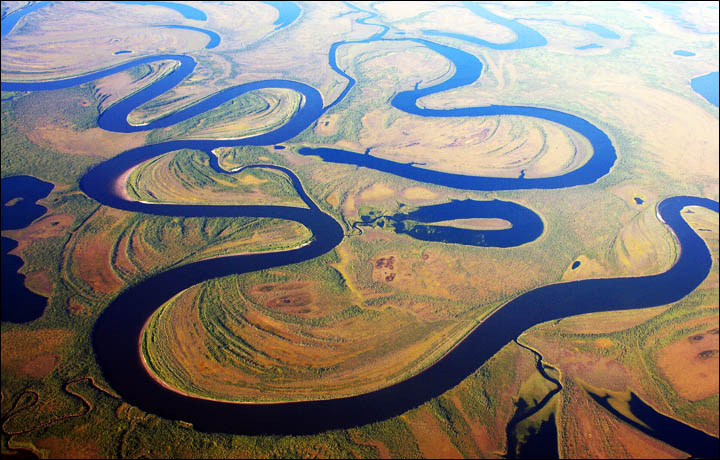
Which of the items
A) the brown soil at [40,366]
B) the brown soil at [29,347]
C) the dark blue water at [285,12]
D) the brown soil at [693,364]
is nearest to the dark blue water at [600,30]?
the dark blue water at [285,12]

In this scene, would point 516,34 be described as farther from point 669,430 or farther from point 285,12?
point 669,430

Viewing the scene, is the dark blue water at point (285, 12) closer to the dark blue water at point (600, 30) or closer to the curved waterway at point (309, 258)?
the curved waterway at point (309, 258)

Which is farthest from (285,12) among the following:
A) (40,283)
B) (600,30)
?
(40,283)

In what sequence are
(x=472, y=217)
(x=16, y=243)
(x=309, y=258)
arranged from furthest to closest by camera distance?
(x=472, y=217) → (x=16, y=243) → (x=309, y=258)

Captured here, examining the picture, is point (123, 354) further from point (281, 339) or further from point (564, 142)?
point (564, 142)

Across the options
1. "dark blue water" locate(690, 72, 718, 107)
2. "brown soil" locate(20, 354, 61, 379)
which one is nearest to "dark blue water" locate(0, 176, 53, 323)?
"brown soil" locate(20, 354, 61, 379)

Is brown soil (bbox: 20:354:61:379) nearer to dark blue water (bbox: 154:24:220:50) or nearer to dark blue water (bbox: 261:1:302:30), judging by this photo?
dark blue water (bbox: 154:24:220:50)
